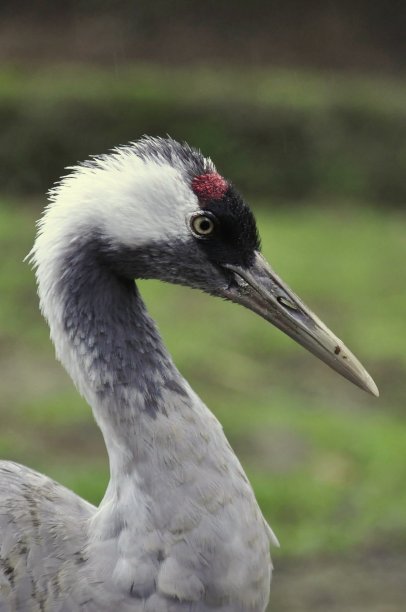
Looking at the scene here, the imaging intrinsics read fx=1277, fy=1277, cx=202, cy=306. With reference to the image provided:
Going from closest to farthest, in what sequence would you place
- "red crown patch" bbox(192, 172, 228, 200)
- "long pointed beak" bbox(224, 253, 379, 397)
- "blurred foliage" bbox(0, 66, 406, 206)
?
1. "red crown patch" bbox(192, 172, 228, 200)
2. "long pointed beak" bbox(224, 253, 379, 397)
3. "blurred foliage" bbox(0, 66, 406, 206)

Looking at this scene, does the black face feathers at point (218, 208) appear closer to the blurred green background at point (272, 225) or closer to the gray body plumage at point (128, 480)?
the gray body plumage at point (128, 480)

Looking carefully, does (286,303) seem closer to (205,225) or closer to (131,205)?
(205,225)

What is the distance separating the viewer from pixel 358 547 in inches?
203

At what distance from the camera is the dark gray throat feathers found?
2762 millimetres

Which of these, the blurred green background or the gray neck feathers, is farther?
the blurred green background

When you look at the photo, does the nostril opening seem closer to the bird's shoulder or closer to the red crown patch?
the red crown patch

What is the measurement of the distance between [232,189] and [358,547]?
9.12 feet

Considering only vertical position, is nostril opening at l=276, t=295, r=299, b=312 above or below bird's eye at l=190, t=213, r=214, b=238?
below

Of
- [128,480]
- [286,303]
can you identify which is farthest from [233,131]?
[128,480]

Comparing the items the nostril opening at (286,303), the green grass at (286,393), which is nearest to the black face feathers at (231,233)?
the nostril opening at (286,303)

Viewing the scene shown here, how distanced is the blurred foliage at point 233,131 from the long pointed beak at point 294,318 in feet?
23.5

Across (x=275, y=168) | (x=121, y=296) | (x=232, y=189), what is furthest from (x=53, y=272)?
(x=275, y=168)

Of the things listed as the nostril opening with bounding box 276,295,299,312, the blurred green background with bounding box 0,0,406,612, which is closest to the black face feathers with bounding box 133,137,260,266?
the nostril opening with bounding box 276,295,299,312

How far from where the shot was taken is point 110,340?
9.12ft
